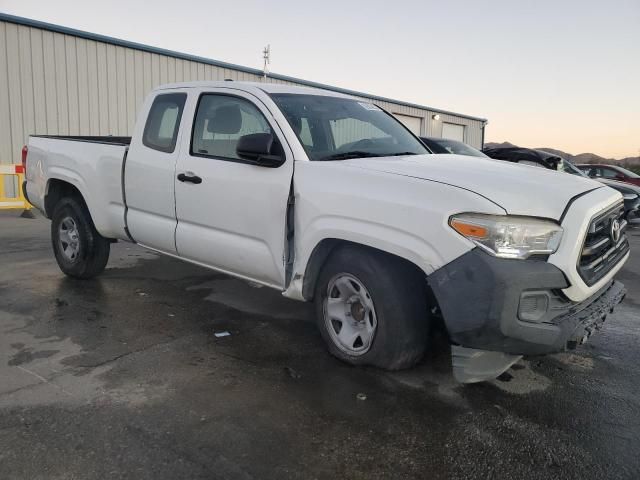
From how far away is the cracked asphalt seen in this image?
253 cm

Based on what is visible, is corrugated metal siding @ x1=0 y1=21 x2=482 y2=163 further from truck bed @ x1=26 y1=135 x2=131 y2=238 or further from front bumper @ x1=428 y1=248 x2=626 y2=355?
front bumper @ x1=428 y1=248 x2=626 y2=355

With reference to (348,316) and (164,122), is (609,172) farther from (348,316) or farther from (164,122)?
(348,316)

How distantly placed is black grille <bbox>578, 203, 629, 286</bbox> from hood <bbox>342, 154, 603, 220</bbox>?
0.21 m

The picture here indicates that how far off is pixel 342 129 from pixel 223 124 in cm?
95

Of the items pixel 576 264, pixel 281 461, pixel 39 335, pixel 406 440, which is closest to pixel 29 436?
pixel 281 461

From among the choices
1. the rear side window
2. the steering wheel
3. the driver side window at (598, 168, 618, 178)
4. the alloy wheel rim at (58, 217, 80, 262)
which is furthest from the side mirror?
the driver side window at (598, 168, 618, 178)

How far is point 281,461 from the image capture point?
255 cm

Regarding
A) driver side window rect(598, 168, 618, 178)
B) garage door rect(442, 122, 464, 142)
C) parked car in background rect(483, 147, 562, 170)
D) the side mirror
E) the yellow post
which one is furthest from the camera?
garage door rect(442, 122, 464, 142)

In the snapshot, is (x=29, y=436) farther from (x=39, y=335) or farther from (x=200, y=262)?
(x=200, y=262)

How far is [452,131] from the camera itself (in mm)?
31578

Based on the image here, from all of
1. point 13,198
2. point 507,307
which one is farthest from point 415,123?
point 507,307

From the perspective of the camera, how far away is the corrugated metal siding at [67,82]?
41.7ft

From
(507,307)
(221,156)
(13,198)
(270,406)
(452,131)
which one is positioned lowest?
(270,406)

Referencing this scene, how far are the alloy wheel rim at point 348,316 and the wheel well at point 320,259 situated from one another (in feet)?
0.43
